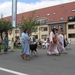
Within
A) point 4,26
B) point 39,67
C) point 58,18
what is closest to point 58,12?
point 58,18

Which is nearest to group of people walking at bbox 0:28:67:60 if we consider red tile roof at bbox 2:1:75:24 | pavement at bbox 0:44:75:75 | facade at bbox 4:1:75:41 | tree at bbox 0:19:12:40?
pavement at bbox 0:44:75:75

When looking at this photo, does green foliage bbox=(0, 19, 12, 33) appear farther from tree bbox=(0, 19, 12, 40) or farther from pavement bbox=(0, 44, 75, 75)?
pavement bbox=(0, 44, 75, 75)

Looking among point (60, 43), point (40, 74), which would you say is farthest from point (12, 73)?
point (60, 43)

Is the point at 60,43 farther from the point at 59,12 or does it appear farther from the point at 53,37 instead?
the point at 59,12

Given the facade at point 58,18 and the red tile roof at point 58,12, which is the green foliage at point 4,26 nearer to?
the facade at point 58,18

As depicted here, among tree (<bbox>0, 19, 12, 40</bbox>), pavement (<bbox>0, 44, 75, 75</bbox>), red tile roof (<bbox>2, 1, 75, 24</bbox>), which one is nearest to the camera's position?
pavement (<bbox>0, 44, 75, 75</bbox>)

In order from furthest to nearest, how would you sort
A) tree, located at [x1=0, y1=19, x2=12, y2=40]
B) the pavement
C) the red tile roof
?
1. the red tile roof
2. tree, located at [x1=0, y1=19, x2=12, y2=40]
3. the pavement

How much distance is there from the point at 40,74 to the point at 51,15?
6194cm

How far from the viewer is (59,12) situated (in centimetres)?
6619

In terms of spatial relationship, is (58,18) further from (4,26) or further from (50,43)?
(50,43)

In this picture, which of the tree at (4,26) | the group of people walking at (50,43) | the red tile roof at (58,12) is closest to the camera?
the group of people walking at (50,43)

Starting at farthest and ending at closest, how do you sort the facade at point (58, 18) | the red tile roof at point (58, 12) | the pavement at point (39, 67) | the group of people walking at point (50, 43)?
the red tile roof at point (58, 12)
the facade at point (58, 18)
the group of people walking at point (50, 43)
the pavement at point (39, 67)

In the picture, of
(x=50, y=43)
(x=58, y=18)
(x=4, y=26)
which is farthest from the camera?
(x=58, y=18)

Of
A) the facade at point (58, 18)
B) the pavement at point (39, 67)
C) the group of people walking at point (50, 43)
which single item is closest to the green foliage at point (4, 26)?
the facade at point (58, 18)
